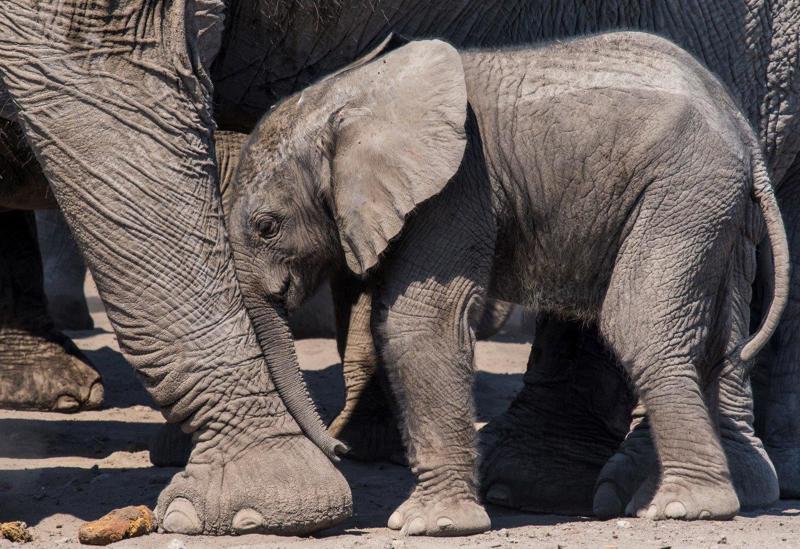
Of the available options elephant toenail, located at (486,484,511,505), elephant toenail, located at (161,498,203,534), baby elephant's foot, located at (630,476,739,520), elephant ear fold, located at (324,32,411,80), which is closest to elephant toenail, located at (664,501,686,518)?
baby elephant's foot, located at (630,476,739,520)

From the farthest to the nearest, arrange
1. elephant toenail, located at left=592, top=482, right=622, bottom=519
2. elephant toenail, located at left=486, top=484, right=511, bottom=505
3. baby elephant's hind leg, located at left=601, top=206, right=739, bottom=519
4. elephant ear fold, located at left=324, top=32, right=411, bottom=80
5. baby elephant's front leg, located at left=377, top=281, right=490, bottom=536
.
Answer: elephant toenail, located at left=486, top=484, right=511, bottom=505, elephant toenail, located at left=592, top=482, right=622, bottom=519, elephant ear fold, located at left=324, top=32, right=411, bottom=80, baby elephant's hind leg, located at left=601, top=206, right=739, bottom=519, baby elephant's front leg, located at left=377, top=281, right=490, bottom=536

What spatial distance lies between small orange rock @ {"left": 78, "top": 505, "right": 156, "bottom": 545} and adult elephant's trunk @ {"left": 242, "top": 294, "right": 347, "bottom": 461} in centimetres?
58

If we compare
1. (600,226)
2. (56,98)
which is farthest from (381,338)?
(56,98)

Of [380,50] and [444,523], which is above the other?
[380,50]

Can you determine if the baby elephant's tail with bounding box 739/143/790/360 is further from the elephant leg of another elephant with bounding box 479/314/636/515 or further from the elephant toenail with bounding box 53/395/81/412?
the elephant toenail with bounding box 53/395/81/412

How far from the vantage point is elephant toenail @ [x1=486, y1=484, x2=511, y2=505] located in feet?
20.9

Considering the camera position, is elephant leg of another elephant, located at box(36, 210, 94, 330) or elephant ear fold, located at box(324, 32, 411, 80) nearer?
elephant ear fold, located at box(324, 32, 411, 80)

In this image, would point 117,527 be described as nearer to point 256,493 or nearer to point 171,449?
point 256,493

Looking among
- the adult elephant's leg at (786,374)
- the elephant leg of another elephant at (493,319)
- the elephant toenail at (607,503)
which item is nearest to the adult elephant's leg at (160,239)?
the elephant toenail at (607,503)

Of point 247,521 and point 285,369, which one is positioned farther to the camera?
point 285,369

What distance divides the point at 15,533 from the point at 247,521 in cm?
78

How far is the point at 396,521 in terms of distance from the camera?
5.50 m

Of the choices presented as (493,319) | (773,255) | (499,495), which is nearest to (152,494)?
(499,495)

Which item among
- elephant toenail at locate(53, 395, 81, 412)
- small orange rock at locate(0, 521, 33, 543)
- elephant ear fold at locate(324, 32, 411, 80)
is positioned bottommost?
elephant toenail at locate(53, 395, 81, 412)
